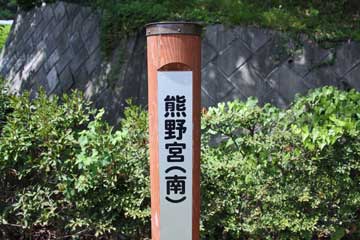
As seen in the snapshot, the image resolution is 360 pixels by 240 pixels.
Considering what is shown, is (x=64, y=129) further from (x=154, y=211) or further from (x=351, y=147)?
(x=351, y=147)

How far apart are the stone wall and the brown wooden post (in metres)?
3.09

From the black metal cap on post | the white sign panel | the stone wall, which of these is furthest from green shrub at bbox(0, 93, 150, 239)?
the stone wall

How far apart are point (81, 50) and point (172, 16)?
173 centimetres

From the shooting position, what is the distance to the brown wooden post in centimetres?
243

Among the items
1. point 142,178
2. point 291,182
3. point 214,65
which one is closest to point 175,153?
point 142,178

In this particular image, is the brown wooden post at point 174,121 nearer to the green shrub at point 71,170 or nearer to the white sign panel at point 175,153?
the white sign panel at point 175,153

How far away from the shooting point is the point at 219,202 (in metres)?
3.34

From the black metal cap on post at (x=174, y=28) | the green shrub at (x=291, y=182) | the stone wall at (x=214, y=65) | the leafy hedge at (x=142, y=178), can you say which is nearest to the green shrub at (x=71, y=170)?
the leafy hedge at (x=142, y=178)

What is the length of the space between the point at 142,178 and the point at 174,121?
0.92 metres

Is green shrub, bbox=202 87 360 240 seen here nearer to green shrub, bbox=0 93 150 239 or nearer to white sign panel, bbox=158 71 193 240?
green shrub, bbox=0 93 150 239

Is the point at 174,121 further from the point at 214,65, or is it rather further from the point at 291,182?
the point at 214,65

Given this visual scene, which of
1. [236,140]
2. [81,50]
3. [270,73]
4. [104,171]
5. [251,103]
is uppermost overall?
[81,50]

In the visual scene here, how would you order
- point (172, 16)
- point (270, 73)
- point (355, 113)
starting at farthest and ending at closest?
point (172, 16), point (270, 73), point (355, 113)

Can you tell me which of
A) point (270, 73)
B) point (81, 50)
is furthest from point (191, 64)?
point (81, 50)
